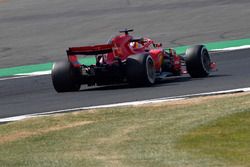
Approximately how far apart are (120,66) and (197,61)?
1.64 metres

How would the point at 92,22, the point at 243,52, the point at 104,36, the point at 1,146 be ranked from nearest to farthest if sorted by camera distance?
the point at 1,146 → the point at 243,52 → the point at 104,36 → the point at 92,22

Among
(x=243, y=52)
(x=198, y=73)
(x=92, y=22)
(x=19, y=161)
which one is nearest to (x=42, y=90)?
(x=198, y=73)

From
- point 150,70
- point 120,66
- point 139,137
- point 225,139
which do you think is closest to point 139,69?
point 150,70

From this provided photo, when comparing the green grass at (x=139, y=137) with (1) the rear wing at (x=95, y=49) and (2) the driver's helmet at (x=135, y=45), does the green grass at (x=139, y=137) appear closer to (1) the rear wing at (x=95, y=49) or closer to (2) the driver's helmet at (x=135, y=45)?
(1) the rear wing at (x=95, y=49)

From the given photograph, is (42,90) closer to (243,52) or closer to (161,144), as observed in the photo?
(243,52)

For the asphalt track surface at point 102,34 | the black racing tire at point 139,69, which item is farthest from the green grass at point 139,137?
the black racing tire at point 139,69

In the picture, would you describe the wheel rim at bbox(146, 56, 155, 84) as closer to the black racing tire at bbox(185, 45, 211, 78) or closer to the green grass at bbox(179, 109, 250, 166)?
the black racing tire at bbox(185, 45, 211, 78)

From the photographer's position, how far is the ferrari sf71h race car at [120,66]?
17781 mm

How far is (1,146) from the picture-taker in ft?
38.8

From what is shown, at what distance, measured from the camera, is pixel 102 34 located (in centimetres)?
2989

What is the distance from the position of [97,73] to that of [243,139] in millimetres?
7223

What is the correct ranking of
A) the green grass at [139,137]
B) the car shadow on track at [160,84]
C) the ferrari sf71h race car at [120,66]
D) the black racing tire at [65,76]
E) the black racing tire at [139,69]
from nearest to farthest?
the green grass at [139,137] < the black racing tire at [139,69] < the ferrari sf71h race car at [120,66] < the black racing tire at [65,76] < the car shadow on track at [160,84]

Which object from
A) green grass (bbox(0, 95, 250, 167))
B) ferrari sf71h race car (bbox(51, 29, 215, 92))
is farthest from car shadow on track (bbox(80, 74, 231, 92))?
green grass (bbox(0, 95, 250, 167))

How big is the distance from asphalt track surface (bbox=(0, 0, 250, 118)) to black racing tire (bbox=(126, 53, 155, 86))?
7.9 inches
